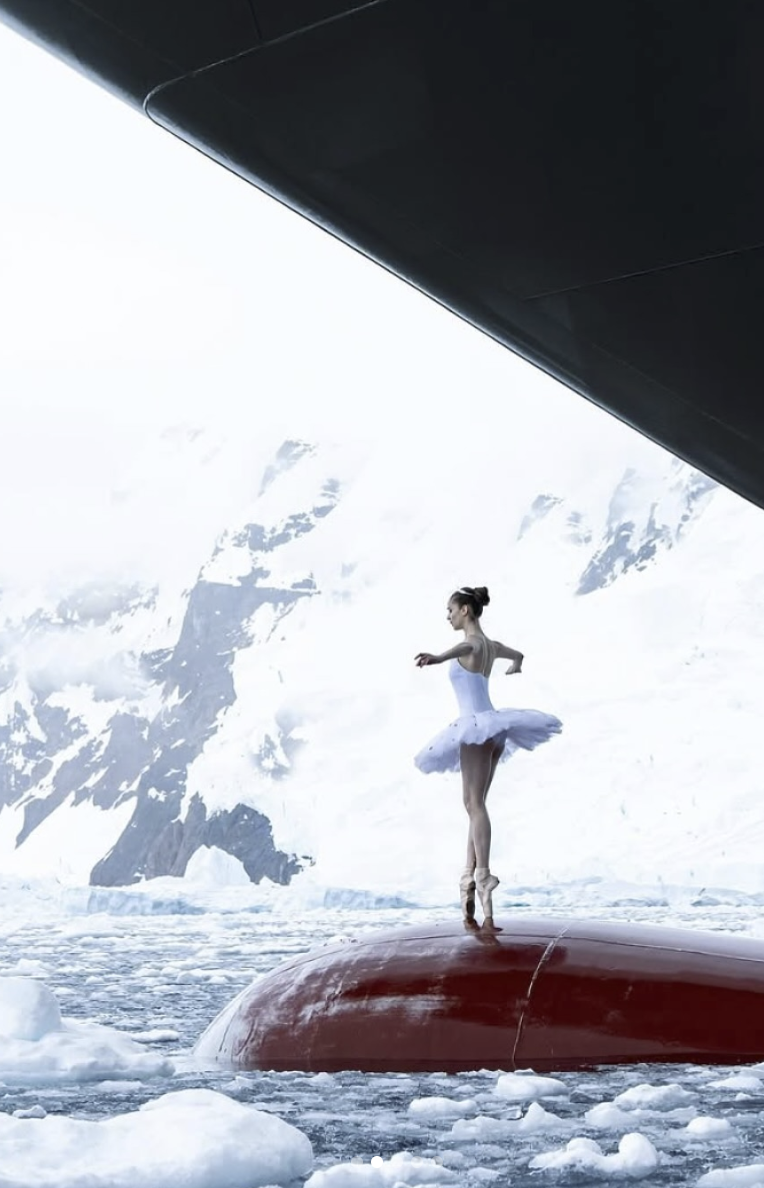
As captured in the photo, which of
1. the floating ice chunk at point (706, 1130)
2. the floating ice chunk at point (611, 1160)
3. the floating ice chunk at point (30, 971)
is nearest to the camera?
the floating ice chunk at point (611, 1160)

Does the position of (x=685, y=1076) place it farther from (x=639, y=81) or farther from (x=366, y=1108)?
(x=639, y=81)

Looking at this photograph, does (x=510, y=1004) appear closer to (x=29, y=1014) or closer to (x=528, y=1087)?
(x=528, y=1087)

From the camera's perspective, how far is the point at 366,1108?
4.03 meters

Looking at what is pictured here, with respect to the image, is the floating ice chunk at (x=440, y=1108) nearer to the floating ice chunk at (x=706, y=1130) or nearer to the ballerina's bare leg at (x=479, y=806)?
the floating ice chunk at (x=706, y=1130)

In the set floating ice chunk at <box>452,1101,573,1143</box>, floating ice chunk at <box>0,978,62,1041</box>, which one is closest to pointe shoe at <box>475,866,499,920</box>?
floating ice chunk at <box>452,1101,573,1143</box>

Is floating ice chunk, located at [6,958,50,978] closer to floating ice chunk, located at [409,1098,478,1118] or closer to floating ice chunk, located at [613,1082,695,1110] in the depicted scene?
floating ice chunk, located at [409,1098,478,1118]

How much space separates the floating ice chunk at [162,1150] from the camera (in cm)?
286

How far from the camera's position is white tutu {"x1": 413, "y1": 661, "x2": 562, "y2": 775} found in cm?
536

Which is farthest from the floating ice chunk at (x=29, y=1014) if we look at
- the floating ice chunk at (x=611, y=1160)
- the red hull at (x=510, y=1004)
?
the floating ice chunk at (x=611, y=1160)

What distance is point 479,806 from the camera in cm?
530

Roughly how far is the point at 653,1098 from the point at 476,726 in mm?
1800

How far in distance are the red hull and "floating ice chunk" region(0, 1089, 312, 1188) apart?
1880mm

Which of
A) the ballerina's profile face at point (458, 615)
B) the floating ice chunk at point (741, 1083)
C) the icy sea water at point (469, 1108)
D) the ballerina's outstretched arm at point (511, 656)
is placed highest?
the ballerina's profile face at point (458, 615)

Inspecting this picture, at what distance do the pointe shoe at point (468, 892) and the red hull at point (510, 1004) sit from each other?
0.11 m
